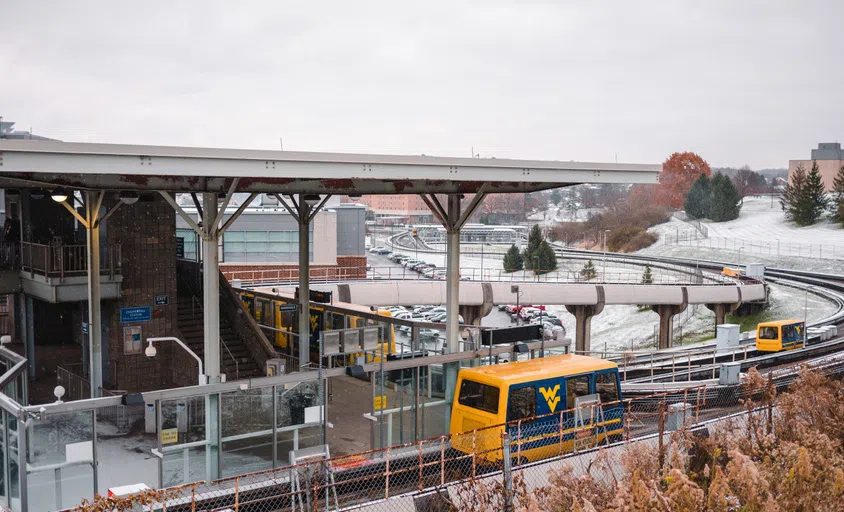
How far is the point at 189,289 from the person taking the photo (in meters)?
28.2

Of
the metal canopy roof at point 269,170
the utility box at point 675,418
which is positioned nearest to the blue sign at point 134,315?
the metal canopy roof at point 269,170

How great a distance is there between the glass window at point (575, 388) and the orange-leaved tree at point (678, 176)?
130 metres

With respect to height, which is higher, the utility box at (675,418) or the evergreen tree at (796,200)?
the evergreen tree at (796,200)

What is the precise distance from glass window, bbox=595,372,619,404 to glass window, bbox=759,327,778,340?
70.0 feet

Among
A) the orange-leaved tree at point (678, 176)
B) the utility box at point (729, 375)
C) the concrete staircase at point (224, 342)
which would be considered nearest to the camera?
the concrete staircase at point (224, 342)

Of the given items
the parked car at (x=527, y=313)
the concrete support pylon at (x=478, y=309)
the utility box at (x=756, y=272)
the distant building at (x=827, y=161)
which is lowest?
the parked car at (x=527, y=313)

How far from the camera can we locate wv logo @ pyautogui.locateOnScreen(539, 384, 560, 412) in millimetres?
17534

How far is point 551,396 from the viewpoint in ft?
58.0

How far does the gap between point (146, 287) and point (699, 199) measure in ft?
344

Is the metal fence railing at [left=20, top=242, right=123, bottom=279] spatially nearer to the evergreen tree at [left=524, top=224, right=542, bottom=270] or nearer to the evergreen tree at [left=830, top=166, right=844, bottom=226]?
the evergreen tree at [left=524, top=224, right=542, bottom=270]

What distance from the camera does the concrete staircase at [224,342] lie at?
83.4 ft

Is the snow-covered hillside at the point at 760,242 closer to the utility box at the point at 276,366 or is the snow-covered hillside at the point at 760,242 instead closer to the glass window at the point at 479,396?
the glass window at the point at 479,396

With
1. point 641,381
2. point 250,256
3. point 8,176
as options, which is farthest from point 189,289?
point 250,256

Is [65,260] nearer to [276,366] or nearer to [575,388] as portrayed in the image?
[276,366]
